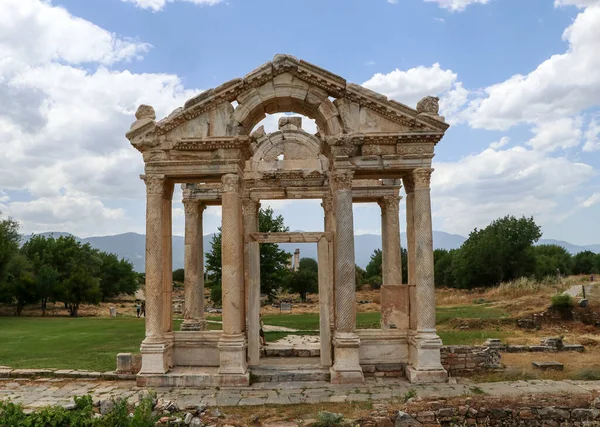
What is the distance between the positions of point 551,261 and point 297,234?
61.9m

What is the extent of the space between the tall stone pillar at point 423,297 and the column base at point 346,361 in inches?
59.9

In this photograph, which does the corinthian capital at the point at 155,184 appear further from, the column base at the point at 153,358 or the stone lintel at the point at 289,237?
the column base at the point at 153,358

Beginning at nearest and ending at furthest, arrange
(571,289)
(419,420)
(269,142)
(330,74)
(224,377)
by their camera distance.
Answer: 1. (419,420)
2. (224,377)
3. (330,74)
4. (269,142)
5. (571,289)

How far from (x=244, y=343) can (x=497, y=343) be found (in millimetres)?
8802

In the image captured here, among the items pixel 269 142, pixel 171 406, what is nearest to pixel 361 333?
pixel 171 406

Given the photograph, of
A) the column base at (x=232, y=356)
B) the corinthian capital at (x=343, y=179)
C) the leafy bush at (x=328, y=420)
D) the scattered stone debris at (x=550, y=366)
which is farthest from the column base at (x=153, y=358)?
the scattered stone debris at (x=550, y=366)

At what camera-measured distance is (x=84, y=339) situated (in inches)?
915

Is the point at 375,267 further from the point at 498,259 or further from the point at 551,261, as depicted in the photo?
the point at 551,261

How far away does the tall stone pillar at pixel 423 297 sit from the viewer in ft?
46.6

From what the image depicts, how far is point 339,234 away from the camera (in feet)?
48.8

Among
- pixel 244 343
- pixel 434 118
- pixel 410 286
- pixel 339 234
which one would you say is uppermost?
pixel 434 118

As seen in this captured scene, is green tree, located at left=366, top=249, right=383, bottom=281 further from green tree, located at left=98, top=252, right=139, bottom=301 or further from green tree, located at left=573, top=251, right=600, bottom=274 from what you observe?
green tree, located at left=573, top=251, right=600, bottom=274

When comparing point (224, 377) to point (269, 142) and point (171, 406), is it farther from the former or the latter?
point (269, 142)

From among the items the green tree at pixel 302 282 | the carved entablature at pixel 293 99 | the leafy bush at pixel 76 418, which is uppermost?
the carved entablature at pixel 293 99
